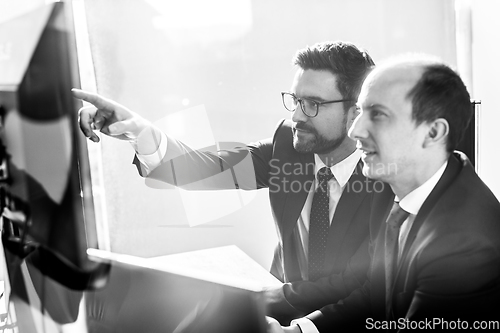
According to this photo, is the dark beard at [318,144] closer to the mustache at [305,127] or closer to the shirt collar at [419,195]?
the mustache at [305,127]

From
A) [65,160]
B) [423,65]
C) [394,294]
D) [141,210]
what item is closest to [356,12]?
[423,65]

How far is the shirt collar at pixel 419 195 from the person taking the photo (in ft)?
3.90

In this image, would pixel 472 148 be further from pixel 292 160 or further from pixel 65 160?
pixel 65 160

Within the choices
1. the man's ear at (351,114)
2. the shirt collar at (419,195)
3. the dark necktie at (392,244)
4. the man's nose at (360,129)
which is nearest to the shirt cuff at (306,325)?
the dark necktie at (392,244)

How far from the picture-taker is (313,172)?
176 centimetres

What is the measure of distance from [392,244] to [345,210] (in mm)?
307

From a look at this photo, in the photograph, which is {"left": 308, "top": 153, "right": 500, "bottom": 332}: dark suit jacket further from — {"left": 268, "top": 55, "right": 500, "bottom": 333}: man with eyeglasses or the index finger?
the index finger

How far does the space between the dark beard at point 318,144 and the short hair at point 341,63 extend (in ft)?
0.39

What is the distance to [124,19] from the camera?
2.48 meters

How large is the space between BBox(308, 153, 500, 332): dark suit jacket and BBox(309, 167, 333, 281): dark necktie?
44cm

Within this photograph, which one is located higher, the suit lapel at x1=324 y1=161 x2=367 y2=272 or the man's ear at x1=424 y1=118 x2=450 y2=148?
the man's ear at x1=424 y1=118 x2=450 y2=148

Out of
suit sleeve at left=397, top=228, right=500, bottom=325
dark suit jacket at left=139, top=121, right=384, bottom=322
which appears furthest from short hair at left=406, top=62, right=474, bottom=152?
dark suit jacket at left=139, top=121, right=384, bottom=322

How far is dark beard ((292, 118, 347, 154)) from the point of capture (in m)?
1.67

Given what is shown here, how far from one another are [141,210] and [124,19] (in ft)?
3.42
